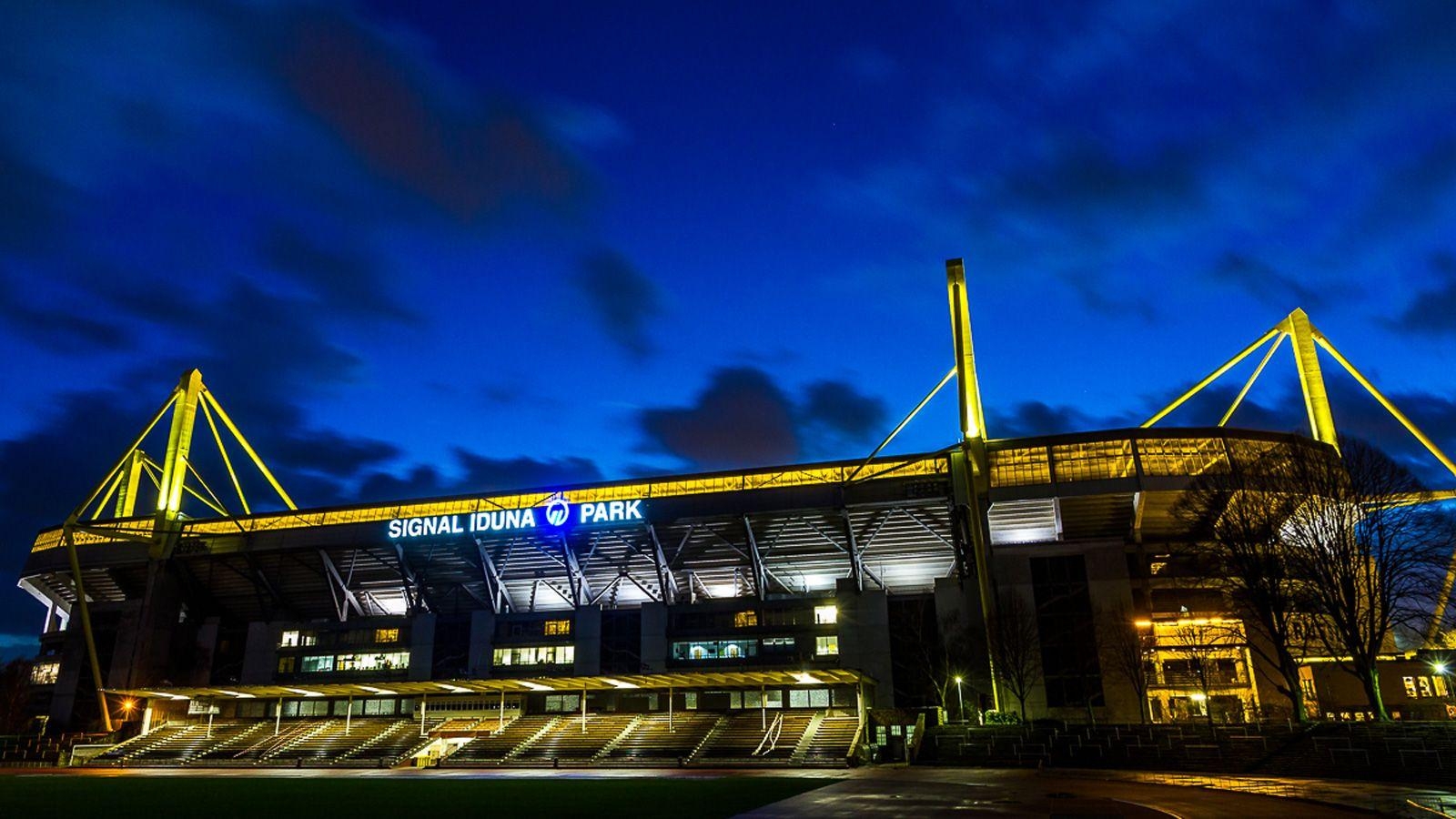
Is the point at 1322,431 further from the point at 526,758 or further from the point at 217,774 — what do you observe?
the point at 217,774

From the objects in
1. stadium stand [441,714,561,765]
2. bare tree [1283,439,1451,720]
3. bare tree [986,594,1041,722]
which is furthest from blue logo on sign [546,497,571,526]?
bare tree [1283,439,1451,720]

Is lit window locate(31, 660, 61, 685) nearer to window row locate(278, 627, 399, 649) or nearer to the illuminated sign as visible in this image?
window row locate(278, 627, 399, 649)

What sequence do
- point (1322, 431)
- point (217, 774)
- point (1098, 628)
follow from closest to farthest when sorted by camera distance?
point (217, 774), point (1098, 628), point (1322, 431)

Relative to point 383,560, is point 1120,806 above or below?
below

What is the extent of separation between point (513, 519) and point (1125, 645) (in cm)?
5440

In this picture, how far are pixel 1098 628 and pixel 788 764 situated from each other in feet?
98.8

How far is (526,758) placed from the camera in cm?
6969

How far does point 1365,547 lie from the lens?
1938 inches

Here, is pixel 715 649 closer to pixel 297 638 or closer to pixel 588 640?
pixel 588 640

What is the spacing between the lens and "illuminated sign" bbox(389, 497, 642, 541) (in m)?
83.1

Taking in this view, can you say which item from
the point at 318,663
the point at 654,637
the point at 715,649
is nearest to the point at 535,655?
the point at 654,637

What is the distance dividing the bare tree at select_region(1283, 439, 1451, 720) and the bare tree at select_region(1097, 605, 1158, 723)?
1976 cm

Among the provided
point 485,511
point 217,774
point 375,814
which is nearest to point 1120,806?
point 375,814

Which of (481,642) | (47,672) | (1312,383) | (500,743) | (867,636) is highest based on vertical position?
(1312,383)
